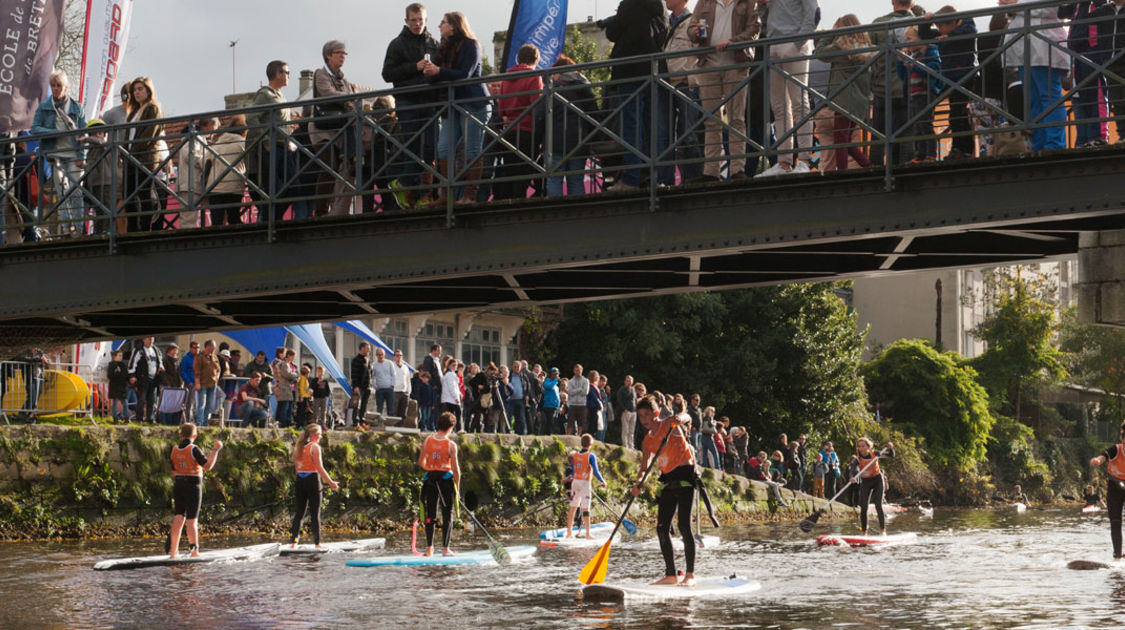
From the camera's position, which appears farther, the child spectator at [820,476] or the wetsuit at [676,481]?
the child spectator at [820,476]

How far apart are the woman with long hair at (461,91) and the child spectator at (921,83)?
409 centimetres

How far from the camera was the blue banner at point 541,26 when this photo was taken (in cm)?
2389

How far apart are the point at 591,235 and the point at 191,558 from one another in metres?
8.09

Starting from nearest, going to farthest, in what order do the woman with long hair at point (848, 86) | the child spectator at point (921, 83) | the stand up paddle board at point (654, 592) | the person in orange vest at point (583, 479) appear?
the child spectator at point (921, 83) → the woman with long hair at point (848, 86) → the stand up paddle board at point (654, 592) → the person in orange vest at point (583, 479)

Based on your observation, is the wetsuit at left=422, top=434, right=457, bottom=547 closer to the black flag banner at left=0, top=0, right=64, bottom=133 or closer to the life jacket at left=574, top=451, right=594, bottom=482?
the life jacket at left=574, top=451, right=594, bottom=482

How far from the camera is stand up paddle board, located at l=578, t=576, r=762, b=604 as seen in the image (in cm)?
1491

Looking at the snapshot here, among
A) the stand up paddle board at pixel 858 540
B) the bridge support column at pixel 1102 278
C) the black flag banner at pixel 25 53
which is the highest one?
the black flag banner at pixel 25 53

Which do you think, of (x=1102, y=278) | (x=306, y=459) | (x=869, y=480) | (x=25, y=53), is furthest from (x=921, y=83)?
(x=869, y=480)

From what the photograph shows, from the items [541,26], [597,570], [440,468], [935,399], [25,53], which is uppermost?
[541,26]

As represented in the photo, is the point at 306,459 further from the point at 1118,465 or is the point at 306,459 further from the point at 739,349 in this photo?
the point at 739,349

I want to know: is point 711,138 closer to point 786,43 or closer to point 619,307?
point 786,43

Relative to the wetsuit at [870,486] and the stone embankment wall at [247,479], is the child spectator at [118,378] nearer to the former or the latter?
the stone embankment wall at [247,479]

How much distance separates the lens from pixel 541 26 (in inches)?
943

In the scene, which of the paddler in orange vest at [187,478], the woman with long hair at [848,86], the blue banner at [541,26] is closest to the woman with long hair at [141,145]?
the paddler in orange vest at [187,478]
